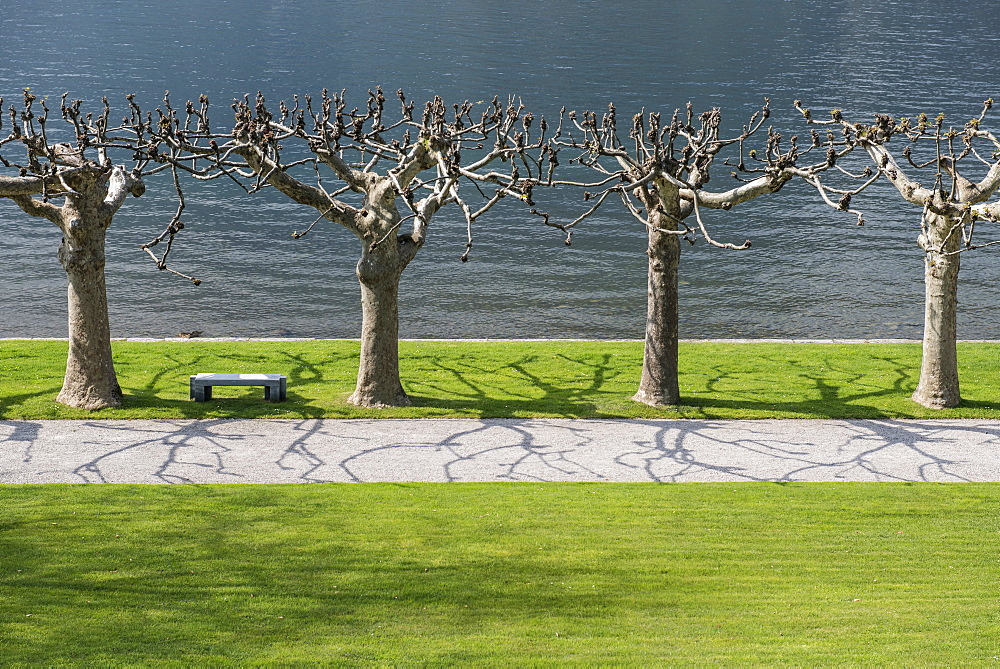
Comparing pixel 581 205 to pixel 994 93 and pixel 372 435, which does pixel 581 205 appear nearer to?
pixel 372 435

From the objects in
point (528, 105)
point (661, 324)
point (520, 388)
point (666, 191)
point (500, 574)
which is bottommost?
point (500, 574)

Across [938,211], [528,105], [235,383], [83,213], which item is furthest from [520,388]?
[528,105]

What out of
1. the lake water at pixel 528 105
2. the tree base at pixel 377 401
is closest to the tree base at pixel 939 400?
the tree base at pixel 377 401

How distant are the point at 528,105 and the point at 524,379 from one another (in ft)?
162

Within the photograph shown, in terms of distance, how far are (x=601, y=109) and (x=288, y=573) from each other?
56.9m

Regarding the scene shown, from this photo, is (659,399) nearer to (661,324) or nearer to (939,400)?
(661,324)

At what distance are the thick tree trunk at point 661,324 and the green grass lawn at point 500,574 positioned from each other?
13.1ft

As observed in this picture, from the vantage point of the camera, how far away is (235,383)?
1820cm

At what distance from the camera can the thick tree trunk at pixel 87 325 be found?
56.2 feet

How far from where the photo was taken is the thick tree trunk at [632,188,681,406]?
17906 mm

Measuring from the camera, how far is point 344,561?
11898mm

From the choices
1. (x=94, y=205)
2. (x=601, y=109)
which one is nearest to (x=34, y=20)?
(x=601, y=109)

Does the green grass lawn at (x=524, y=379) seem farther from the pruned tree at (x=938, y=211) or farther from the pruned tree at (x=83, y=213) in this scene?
the pruned tree at (x=938, y=211)

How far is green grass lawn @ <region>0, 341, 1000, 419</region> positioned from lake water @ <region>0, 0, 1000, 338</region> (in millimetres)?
7309
